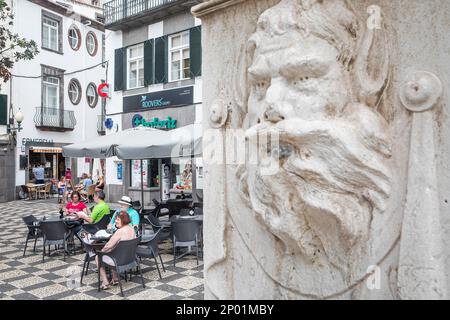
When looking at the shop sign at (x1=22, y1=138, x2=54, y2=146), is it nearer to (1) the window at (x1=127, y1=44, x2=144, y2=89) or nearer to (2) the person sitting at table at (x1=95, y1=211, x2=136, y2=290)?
(1) the window at (x1=127, y1=44, x2=144, y2=89)

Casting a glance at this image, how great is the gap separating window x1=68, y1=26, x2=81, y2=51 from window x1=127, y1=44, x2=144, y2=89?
333 inches

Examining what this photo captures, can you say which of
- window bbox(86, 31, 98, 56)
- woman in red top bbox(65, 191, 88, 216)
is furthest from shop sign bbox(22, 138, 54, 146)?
woman in red top bbox(65, 191, 88, 216)

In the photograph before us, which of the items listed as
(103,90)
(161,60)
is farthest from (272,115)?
(103,90)

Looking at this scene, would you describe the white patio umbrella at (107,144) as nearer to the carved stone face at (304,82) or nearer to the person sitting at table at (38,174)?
the carved stone face at (304,82)

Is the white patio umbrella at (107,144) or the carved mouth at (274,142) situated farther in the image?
the white patio umbrella at (107,144)

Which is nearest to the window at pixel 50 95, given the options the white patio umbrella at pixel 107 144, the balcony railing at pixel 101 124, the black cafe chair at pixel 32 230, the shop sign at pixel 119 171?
the balcony railing at pixel 101 124

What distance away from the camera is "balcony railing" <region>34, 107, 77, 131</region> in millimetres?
20875

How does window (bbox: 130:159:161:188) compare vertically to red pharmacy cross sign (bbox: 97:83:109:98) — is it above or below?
below

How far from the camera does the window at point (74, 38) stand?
75.3ft

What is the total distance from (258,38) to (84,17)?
24441mm
